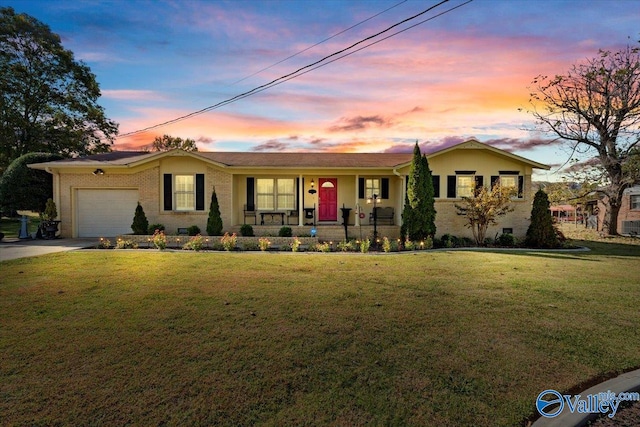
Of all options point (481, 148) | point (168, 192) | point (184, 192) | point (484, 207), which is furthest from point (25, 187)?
point (481, 148)

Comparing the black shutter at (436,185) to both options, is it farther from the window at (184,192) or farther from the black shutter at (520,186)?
the window at (184,192)

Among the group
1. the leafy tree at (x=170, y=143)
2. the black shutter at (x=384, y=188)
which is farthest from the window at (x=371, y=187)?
the leafy tree at (x=170, y=143)

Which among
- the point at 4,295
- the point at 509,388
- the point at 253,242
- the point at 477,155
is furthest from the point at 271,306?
the point at 477,155

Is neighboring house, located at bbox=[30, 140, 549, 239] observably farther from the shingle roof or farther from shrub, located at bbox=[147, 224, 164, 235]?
shrub, located at bbox=[147, 224, 164, 235]

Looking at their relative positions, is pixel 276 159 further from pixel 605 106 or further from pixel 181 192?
pixel 605 106

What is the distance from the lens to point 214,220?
1400 cm

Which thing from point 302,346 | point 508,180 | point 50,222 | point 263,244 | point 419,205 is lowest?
point 302,346

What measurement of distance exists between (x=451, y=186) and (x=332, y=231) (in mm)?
5943

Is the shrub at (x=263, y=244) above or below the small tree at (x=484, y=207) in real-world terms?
below

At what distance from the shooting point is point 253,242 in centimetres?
1292

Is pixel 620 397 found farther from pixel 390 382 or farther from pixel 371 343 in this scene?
pixel 371 343

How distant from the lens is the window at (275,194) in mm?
16984

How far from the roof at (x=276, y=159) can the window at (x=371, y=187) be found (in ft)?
3.04

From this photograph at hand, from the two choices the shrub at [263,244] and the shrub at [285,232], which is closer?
the shrub at [263,244]
